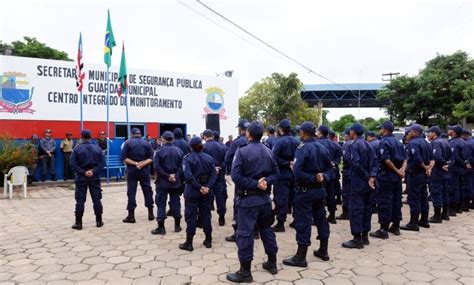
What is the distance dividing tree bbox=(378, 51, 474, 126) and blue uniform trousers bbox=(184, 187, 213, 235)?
19.7m

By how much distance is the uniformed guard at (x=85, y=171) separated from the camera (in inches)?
260

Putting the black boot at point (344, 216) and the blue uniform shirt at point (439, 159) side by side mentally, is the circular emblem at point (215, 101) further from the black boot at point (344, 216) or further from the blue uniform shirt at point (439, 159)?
the blue uniform shirt at point (439, 159)

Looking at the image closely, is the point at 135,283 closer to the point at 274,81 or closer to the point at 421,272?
the point at 421,272

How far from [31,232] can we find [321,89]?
39.5 meters

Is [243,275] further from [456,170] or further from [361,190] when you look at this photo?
[456,170]

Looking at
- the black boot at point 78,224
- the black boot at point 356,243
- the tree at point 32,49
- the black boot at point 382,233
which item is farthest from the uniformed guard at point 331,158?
the tree at point 32,49

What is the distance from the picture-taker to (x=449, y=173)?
7.61m

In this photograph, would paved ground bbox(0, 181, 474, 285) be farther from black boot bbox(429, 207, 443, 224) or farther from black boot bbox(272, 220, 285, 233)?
black boot bbox(429, 207, 443, 224)

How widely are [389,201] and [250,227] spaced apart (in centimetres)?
306

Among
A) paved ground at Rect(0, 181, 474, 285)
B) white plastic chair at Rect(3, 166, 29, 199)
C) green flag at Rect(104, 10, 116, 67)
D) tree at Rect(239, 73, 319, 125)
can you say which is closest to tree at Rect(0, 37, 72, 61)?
tree at Rect(239, 73, 319, 125)

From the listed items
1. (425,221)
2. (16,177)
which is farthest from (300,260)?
(16,177)

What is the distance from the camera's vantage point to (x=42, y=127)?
12.8m

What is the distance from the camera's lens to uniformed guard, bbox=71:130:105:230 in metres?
6.59

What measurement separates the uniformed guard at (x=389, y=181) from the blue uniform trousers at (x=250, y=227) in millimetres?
2595
